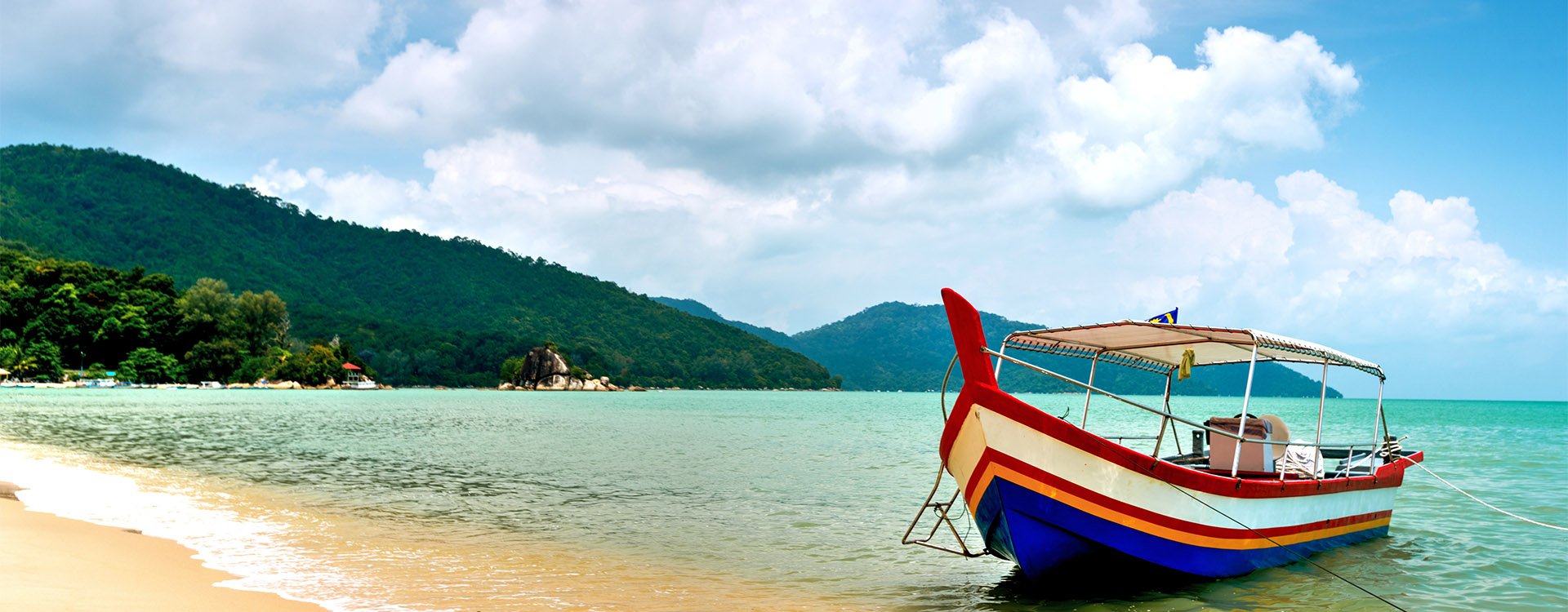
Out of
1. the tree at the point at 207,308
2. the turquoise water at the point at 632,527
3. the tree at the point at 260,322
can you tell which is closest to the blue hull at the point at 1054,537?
the turquoise water at the point at 632,527

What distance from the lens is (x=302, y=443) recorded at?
30234 millimetres

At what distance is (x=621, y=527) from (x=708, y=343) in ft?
522

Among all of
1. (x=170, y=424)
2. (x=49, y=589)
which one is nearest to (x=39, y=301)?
(x=170, y=424)

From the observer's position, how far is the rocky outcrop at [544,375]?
136500mm

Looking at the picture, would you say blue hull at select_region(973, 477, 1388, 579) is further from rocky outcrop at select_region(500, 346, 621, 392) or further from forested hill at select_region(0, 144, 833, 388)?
rocky outcrop at select_region(500, 346, 621, 392)

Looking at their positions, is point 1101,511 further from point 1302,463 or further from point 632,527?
point 632,527

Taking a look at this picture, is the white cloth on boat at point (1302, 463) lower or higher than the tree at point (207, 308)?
lower

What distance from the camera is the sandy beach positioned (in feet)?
24.5

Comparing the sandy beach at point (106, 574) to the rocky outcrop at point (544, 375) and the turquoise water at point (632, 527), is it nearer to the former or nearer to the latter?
the turquoise water at point (632, 527)

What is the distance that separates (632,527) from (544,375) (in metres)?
129

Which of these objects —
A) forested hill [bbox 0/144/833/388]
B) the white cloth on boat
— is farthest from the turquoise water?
forested hill [bbox 0/144/833/388]

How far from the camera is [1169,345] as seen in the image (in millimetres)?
11984

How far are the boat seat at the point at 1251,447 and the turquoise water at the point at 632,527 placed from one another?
1.33 m

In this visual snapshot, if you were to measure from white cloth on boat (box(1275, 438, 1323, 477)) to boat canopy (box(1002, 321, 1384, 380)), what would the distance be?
1.22 metres
